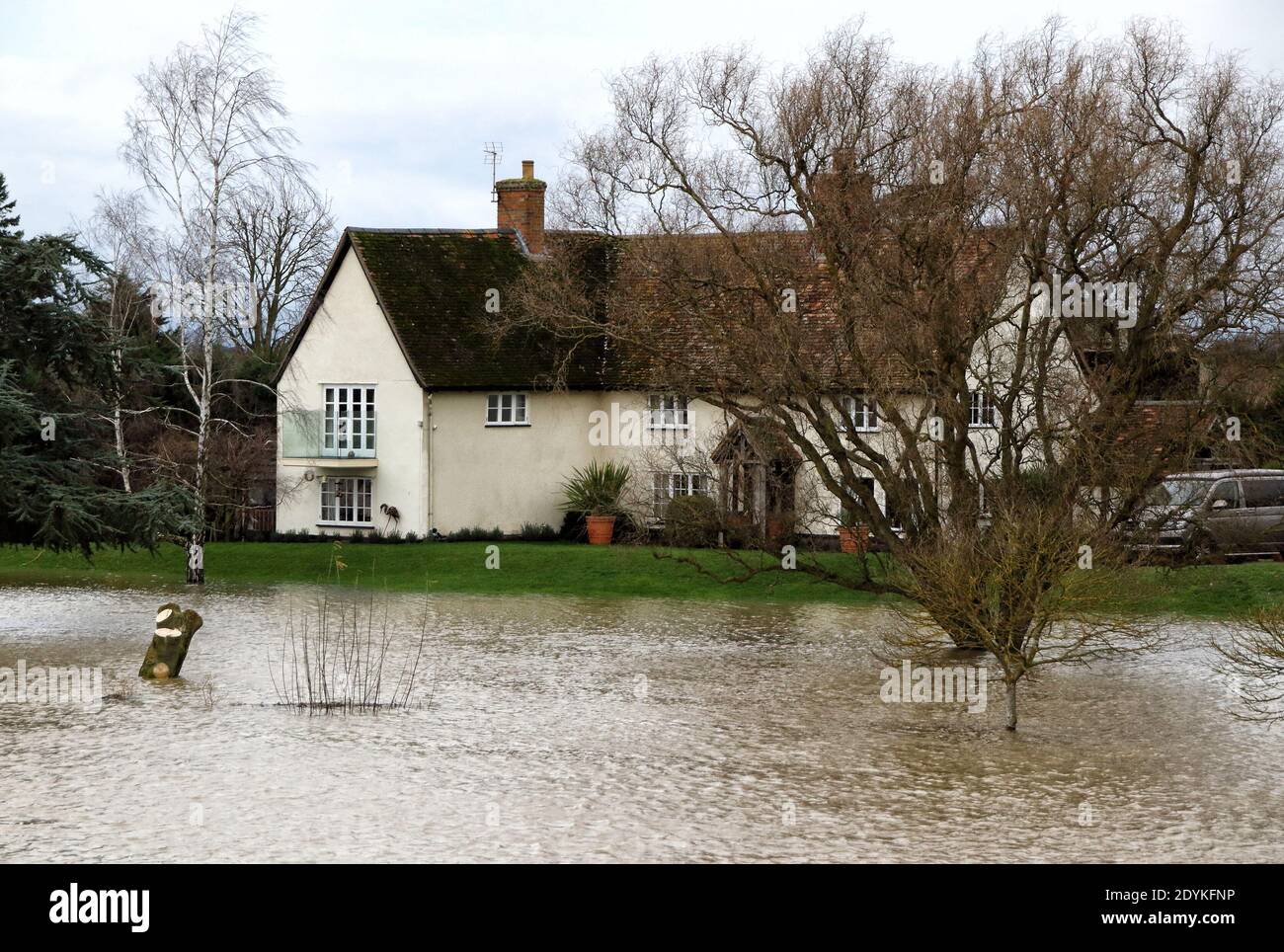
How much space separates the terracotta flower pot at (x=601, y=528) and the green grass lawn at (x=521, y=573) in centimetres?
66

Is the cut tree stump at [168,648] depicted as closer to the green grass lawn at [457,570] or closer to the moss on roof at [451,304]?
the green grass lawn at [457,570]

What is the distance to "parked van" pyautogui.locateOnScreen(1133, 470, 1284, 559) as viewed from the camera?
70.8 feet

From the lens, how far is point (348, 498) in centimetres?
3972

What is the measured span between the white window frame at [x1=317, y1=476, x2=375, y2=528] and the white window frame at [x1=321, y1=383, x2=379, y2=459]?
82 centimetres

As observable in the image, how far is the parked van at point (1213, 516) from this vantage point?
70.8ft

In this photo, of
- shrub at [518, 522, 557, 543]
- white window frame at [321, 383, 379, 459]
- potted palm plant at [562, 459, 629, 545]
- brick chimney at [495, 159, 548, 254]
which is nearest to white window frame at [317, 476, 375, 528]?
white window frame at [321, 383, 379, 459]

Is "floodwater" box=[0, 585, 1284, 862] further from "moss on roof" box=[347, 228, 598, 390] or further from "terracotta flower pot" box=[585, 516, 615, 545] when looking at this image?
"moss on roof" box=[347, 228, 598, 390]

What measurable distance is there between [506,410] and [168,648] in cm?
2067

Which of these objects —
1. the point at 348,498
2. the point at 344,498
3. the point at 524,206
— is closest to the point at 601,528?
the point at 348,498

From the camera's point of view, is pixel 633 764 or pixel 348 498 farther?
pixel 348 498

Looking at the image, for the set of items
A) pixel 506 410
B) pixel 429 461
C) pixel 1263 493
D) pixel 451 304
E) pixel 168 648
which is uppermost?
pixel 451 304

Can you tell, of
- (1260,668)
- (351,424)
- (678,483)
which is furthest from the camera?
(351,424)

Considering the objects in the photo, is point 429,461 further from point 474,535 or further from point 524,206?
point 524,206
